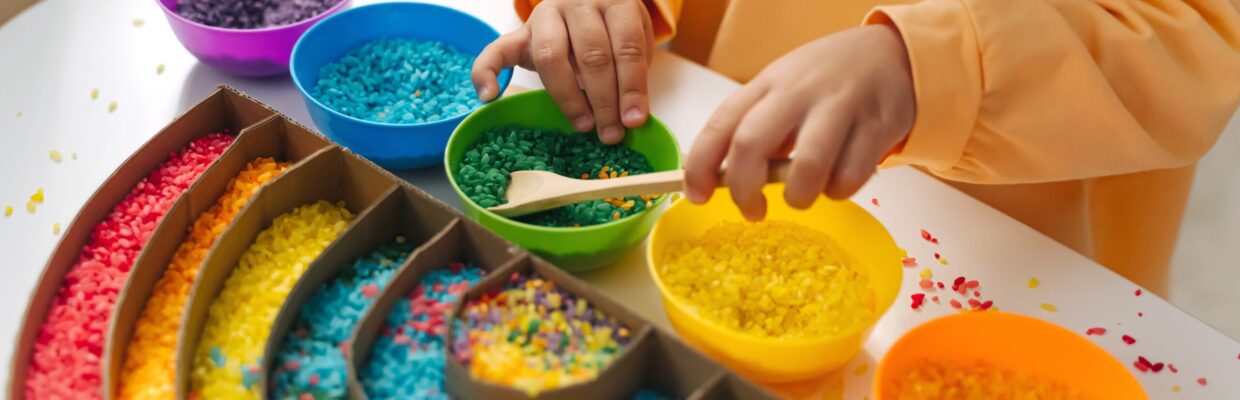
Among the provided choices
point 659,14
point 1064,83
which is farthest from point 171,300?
point 1064,83

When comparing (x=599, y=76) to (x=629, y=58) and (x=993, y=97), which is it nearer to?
(x=629, y=58)

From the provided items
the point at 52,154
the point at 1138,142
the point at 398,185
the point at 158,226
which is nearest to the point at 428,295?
the point at 398,185

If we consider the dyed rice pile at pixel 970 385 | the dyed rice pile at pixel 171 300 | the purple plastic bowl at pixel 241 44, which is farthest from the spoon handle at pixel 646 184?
the purple plastic bowl at pixel 241 44

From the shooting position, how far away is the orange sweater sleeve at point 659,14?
47.5 inches

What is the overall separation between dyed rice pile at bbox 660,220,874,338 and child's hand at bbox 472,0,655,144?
0.19 m

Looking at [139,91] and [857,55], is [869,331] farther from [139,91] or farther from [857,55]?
[139,91]

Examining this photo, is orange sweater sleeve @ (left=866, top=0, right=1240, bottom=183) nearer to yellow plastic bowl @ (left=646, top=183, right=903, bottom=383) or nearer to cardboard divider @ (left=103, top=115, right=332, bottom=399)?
yellow plastic bowl @ (left=646, top=183, right=903, bottom=383)

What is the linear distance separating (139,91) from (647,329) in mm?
785

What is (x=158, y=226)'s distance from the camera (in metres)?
0.80

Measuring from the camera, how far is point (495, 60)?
1.05 meters

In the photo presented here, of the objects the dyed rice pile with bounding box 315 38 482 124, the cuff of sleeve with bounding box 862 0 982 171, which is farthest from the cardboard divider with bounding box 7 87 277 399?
the cuff of sleeve with bounding box 862 0 982 171

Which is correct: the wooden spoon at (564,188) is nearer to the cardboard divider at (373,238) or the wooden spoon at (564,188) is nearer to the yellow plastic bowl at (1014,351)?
the cardboard divider at (373,238)

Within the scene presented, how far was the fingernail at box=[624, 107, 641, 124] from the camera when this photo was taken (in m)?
1.01

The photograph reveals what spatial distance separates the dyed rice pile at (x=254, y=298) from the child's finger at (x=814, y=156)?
0.42 metres
